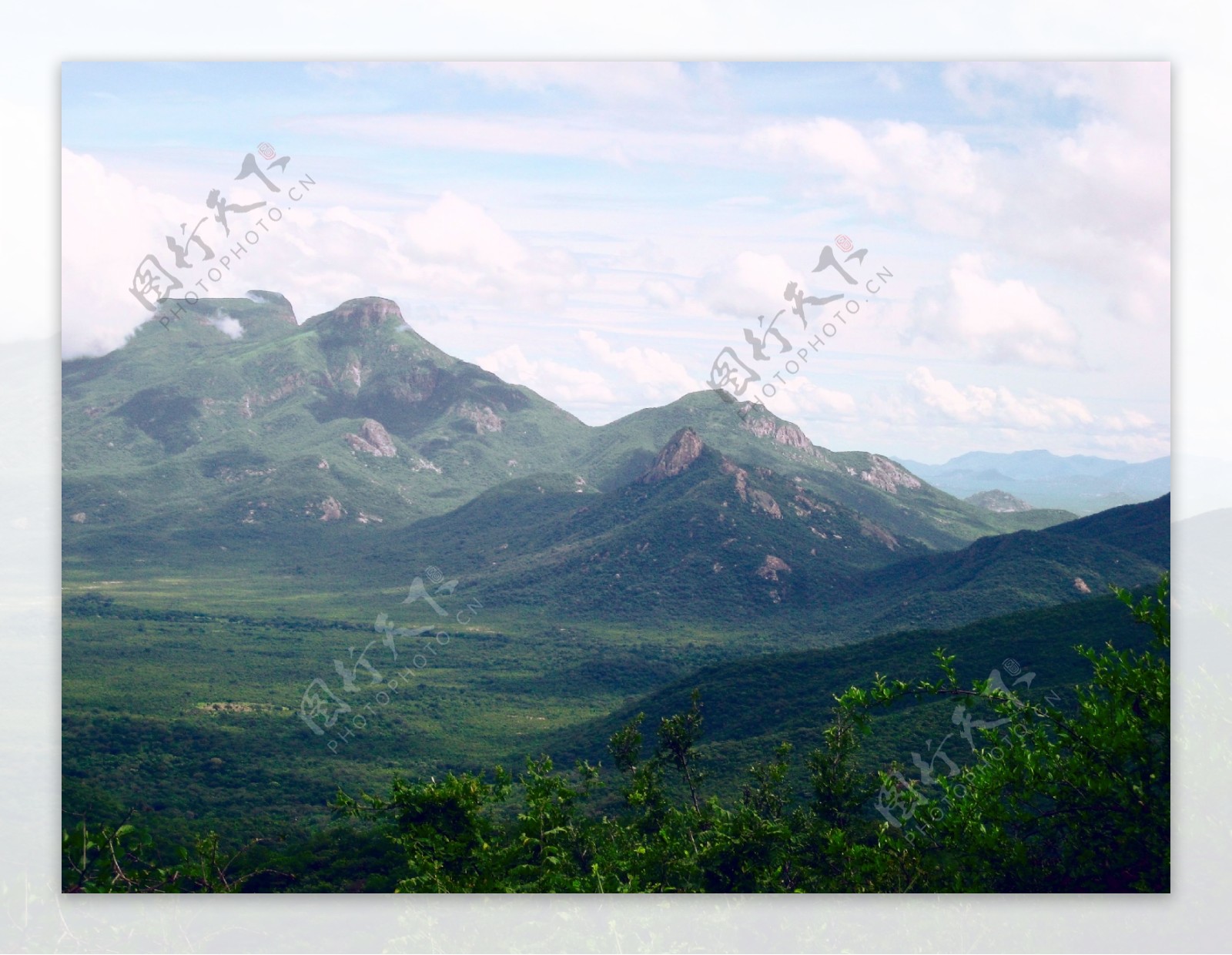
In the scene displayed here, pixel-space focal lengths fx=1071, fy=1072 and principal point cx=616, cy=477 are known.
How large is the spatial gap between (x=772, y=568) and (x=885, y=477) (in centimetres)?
1138

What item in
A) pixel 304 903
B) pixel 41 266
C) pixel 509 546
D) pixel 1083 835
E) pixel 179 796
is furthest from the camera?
pixel 509 546

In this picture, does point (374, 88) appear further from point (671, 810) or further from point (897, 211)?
point (671, 810)

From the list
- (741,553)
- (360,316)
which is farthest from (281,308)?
(741,553)

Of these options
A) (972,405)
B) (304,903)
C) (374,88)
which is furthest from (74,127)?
(972,405)

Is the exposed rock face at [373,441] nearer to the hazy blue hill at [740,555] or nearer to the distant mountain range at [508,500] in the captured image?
the distant mountain range at [508,500]

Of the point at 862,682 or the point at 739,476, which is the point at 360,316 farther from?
the point at 862,682

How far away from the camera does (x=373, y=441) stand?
72812 mm

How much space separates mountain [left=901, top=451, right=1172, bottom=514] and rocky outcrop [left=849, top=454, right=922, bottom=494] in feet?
56.4

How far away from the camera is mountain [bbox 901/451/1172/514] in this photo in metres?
17.0

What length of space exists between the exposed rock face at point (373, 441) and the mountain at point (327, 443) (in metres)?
0.16

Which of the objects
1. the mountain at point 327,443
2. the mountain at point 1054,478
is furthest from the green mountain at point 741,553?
the mountain at point 1054,478

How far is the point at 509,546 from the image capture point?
151ft

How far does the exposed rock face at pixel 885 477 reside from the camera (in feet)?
151

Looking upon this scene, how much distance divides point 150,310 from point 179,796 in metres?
11.0
